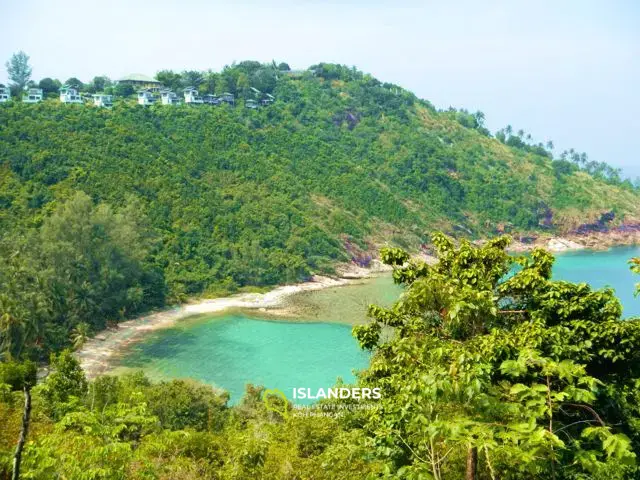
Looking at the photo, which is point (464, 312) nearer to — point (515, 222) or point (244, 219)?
point (244, 219)

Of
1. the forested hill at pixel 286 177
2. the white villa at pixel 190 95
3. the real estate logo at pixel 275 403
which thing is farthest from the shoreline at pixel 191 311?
the white villa at pixel 190 95

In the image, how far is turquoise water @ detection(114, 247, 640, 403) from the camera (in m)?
25.7

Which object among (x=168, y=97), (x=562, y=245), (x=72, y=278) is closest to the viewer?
(x=72, y=278)

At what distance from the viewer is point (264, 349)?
2978 cm

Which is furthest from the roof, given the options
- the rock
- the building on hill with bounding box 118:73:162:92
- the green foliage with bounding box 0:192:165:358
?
the rock

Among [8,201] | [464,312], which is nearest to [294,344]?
[8,201]

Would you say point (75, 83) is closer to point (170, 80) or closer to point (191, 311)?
point (170, 80)

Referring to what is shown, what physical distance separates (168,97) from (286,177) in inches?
677

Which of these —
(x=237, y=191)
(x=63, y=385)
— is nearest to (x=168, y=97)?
(x=237, y=191)

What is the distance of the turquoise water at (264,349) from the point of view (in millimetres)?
25656

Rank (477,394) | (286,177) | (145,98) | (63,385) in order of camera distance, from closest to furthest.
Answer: (477,394) → (63,385) → (286,177) → (145,98)

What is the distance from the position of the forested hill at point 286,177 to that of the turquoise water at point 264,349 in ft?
19.3

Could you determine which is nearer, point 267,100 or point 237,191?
point 237,191

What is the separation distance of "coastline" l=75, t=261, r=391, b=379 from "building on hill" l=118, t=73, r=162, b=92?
3368cm
